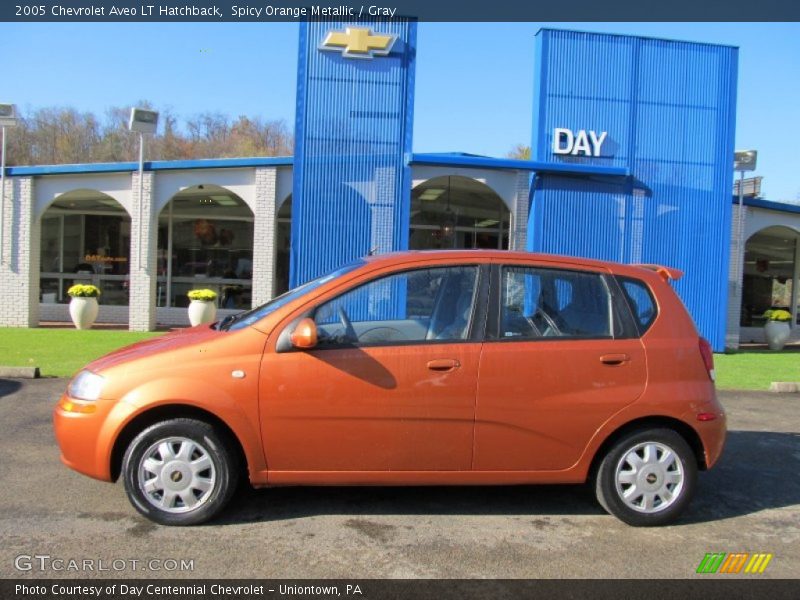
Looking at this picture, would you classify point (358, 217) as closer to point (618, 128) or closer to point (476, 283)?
point (618, 128)

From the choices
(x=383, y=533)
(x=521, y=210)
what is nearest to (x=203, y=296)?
(x=521, y=210)

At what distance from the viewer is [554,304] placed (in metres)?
4.42

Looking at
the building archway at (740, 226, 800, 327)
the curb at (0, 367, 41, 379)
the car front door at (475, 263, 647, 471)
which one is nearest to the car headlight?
the car front door at (475, 263, 647, 471)

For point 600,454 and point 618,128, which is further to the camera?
Result: point 618,128

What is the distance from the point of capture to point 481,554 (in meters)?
3.79

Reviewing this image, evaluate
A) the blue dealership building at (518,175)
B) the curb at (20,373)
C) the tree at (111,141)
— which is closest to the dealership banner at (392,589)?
the curb at (20,373)

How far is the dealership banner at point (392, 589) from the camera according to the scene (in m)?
3.23

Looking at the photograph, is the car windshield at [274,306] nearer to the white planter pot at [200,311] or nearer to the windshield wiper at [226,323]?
the windshield wiper at [226,323]

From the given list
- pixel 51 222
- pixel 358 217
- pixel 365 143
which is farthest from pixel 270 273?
A: pixel 51 222

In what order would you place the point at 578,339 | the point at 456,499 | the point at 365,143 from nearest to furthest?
1. the point at 578,339
2. the point at 456,499
3. the point at 365,143

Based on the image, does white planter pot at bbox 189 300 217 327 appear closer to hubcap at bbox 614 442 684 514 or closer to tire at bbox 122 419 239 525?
tire at bbox 122 419 239 525

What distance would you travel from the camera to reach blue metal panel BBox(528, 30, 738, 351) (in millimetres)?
13500

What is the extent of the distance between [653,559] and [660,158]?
11.8 m

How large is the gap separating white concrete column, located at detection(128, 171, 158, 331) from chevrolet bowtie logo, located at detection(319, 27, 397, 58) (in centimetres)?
523
